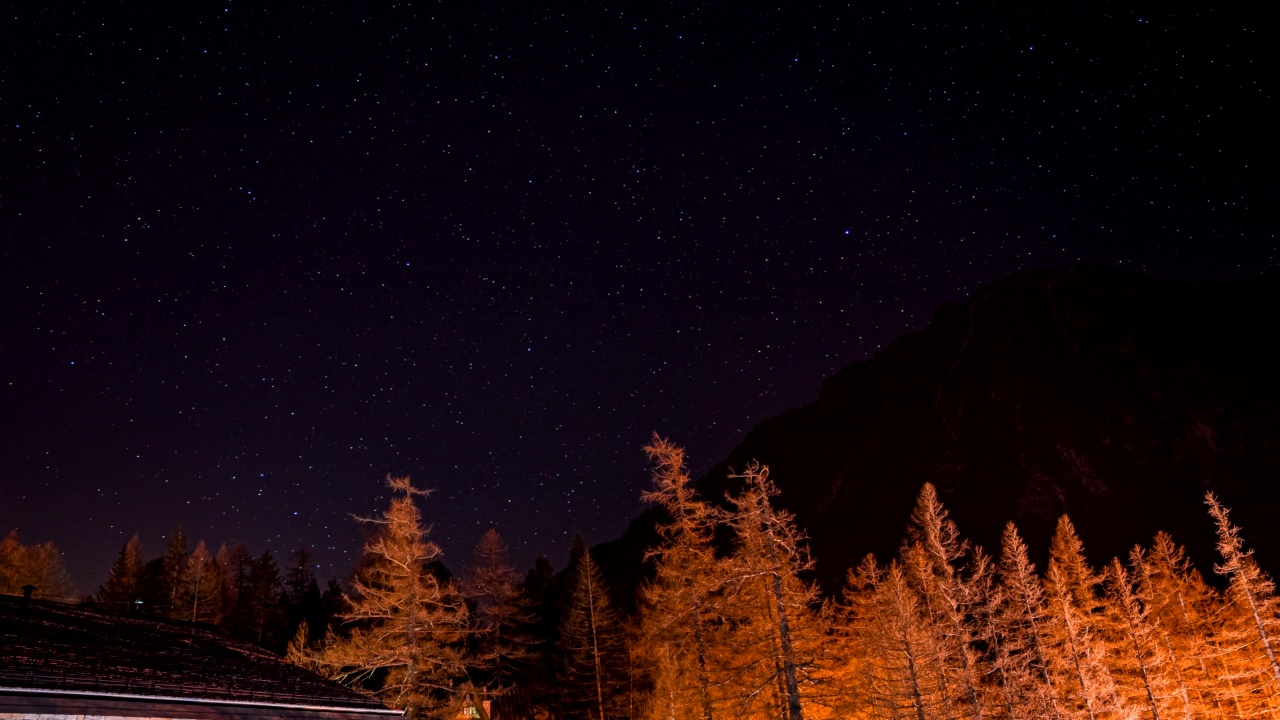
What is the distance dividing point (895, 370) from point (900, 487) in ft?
119

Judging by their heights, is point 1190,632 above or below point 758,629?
below

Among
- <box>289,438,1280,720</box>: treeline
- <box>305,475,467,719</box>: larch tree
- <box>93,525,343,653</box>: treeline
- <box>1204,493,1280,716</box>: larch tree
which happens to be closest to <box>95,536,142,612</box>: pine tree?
<box>93,525,343,653</box>: treeline

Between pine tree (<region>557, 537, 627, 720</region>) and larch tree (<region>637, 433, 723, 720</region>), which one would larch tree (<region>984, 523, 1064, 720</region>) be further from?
pine tree (<region>557, 537, 627, 720</region>)

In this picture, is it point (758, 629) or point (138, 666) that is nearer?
point (138, 666)

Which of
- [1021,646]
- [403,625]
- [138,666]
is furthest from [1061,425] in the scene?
[138,666]

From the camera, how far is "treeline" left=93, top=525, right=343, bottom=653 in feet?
173

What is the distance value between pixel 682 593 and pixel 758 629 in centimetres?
279

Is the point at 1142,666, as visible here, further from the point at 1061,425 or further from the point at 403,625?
the point at 1061,425

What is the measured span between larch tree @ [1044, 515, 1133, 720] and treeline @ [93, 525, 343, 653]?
4551 centimetres

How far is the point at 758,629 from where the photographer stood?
2417cm

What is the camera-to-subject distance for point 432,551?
25.8m

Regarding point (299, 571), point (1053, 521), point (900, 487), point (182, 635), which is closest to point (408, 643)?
point (182, 635)

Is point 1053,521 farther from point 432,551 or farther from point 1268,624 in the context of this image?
point 432,551

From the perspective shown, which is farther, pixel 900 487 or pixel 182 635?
pixel 900 487
